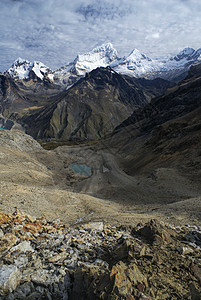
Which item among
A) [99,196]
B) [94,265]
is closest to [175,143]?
[99,196]

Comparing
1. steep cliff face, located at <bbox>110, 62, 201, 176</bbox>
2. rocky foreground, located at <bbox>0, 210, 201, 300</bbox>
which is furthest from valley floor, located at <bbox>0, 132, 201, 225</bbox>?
steep cliff face, located at <bbox>110, 62, 201, 176</bbox>

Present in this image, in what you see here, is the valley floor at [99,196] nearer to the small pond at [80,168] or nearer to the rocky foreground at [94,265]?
the rocky foreground at [94,265]

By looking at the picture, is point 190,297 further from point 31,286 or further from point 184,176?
point 184,176

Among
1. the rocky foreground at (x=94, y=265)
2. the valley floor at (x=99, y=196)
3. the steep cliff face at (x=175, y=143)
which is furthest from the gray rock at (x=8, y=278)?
the steep cliff face at (x=175, y=143)

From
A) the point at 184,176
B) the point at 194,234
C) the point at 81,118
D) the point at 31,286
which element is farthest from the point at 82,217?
the point at 81,118

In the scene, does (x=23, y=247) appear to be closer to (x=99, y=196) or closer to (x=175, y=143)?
(x=99, y=196)

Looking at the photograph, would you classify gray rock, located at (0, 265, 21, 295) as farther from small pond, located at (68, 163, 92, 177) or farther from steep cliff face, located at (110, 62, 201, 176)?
small pond, located at (68, 163, 92, 177)

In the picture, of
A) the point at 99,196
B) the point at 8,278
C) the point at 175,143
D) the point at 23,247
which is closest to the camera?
the point at 8,278
